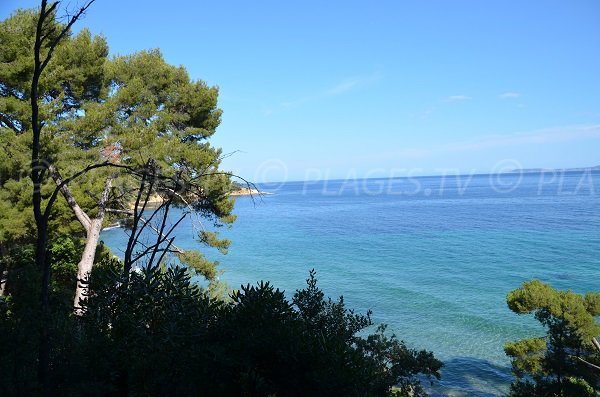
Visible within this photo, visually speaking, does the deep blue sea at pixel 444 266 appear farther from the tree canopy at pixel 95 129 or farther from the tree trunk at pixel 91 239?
the tree trunk at pixel 91 239

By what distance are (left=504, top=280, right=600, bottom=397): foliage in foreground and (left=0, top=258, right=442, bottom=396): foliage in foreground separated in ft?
20.5

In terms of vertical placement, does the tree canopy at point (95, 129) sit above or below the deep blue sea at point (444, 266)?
above

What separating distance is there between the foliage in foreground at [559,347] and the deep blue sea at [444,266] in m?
4.16

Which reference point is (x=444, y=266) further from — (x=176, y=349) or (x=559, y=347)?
(x=176, y=349)

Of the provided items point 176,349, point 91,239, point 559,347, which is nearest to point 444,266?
point 559,347

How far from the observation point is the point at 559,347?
7.86m

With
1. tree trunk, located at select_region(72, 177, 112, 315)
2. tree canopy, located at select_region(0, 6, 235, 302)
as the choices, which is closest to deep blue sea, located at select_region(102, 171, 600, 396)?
tree canopy, located at select_region(0, 6, 235, 302)

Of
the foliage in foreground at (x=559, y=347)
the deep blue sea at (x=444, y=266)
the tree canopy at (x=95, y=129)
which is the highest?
the tree canopy at (x=95, y=129)

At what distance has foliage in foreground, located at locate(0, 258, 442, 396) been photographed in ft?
10.1

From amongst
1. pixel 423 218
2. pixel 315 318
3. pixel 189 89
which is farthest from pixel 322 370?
pixel 423 218

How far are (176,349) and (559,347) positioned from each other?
7.69 meters

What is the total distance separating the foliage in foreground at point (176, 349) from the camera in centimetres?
308

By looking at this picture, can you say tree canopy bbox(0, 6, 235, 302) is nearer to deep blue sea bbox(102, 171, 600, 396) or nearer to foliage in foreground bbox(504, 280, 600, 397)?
foliage in foreground bbox(504, 280, 600, 397)

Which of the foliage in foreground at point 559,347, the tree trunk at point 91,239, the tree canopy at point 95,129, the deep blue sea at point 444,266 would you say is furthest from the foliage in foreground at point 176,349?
the tree trunk at point 91,239
